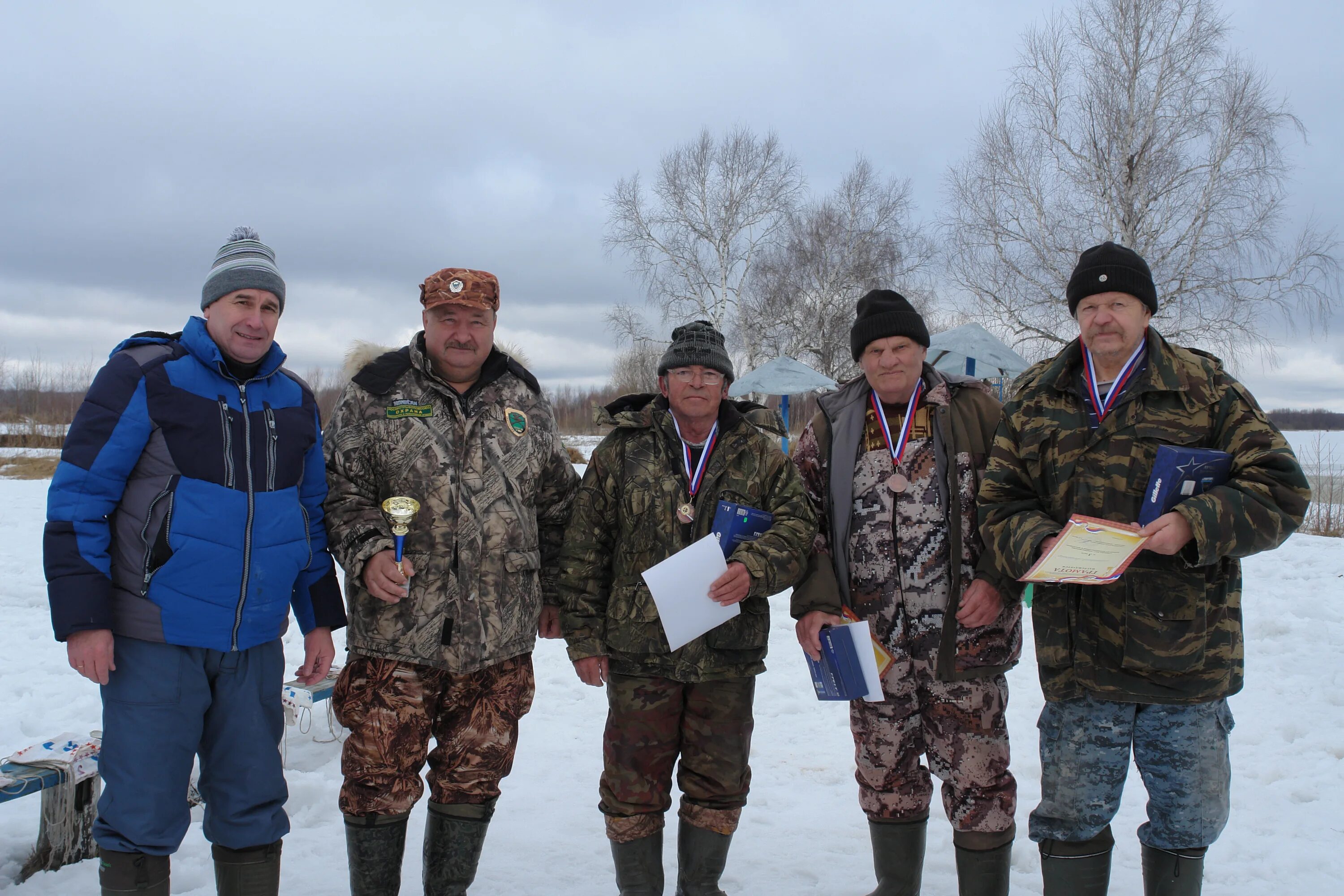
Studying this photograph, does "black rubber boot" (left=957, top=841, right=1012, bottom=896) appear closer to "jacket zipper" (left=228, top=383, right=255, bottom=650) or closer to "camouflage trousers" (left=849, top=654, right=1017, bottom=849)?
"camouflage trousers" (left=849, top=654, right=1017, bottom=849)

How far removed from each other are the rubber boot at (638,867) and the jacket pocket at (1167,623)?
5.77 feet

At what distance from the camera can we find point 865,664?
9.27ft

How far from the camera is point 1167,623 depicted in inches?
96.3

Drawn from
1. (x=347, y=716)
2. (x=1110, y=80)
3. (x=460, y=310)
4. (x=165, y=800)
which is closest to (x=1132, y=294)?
(x=460, y=310)

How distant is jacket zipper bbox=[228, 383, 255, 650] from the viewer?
8.28 ft

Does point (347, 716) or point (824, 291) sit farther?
point (824, 291)

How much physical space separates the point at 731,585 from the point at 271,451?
158 centimetres

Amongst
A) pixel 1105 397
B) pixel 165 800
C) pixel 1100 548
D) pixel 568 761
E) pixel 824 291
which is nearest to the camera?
pixel 1100 548

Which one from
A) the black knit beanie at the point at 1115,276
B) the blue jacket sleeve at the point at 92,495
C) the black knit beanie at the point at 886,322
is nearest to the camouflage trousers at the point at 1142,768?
the black knit beanie at the point at 1115,276

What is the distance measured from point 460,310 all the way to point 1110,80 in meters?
17.6

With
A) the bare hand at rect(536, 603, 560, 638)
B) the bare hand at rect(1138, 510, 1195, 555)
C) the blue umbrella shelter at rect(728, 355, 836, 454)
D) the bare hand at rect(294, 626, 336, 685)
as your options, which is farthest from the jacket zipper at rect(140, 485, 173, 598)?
the blue umbrella shelter at rect(728, 355, 836, 454)

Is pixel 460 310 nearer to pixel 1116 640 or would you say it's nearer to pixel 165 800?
pixel 165 800

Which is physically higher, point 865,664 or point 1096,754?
point 865,664

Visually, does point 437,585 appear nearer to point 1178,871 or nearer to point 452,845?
point 452,845
